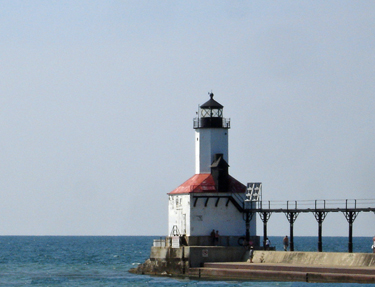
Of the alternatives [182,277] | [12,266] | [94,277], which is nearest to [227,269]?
[182,277]

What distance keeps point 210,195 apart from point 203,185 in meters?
0.83

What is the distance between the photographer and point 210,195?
54.9 meters

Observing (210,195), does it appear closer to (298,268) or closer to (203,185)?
(203,185)

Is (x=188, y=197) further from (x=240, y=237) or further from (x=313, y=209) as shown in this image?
(x=313, y=209)

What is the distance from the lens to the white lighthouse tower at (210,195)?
180ft

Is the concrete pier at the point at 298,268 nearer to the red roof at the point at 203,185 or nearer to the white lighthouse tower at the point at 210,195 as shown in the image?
the white lighthouse tower at the point at 210,195

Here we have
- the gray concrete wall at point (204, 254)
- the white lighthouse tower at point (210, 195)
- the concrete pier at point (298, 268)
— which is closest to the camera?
the concrete pier at point (298, 268)

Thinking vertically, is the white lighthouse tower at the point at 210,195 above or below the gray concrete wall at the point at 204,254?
above

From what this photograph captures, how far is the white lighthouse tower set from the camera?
5475 centimetres

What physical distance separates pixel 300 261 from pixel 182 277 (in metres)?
7.66

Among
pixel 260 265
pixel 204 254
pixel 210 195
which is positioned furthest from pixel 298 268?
pixel 210 195

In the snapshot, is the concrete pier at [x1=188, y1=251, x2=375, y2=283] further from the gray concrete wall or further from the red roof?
the red roof

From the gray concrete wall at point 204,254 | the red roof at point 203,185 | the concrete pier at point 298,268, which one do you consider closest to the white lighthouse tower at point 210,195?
the red roof at point 203,185

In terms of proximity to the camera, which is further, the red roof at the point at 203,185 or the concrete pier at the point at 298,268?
the red roof at the point at 203,185
